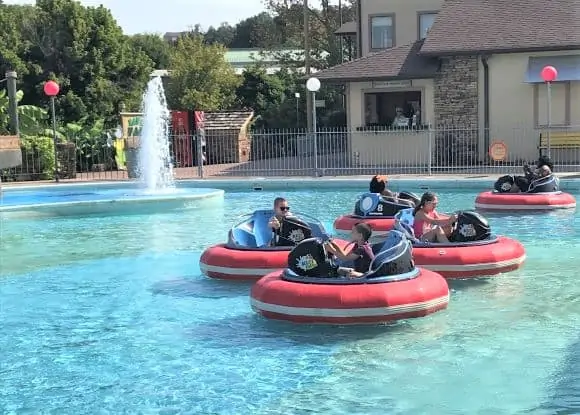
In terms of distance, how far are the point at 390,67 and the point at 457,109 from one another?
2.61 meters

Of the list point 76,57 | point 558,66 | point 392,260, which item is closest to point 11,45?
point 76,57

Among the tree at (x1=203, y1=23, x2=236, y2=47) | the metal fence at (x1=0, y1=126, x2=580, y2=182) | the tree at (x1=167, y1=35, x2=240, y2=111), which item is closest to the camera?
the metal fence at (x1=0, y1=126, x2=580, y2=182)

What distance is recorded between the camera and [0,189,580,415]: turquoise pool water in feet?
22.4

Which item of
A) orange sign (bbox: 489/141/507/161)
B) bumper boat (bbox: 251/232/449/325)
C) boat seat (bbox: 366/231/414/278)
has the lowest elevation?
bumper boat (bbox: 251/232/449/325)

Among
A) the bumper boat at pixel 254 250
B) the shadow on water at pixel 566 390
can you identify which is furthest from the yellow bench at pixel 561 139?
the shadow on water at pixel 566 390

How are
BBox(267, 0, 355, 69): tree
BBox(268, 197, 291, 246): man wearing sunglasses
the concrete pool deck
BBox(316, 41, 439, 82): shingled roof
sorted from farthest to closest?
BBox(267, 0, 355, 69): tree
BBox(316, 41, 439, 82): shingled roof
the concrete pool deck
BBox(268, 197, 291, 246): man wearing sunglasses

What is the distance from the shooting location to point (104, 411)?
22.0 ft

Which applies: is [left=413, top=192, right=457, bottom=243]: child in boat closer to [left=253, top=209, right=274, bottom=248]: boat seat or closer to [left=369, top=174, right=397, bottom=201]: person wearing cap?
[left=253, top=209, right=274, bottom=248]: boat seat

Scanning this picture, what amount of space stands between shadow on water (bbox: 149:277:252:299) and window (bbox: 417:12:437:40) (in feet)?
72.9

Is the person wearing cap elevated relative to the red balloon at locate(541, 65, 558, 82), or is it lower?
lower

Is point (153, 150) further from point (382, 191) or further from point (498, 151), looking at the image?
point (382, 191)

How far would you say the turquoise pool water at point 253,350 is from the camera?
22.4 ft

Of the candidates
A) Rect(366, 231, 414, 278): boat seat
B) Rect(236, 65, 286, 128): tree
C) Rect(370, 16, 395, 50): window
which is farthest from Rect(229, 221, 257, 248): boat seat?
Rect(236, 65, 286, 128): tree

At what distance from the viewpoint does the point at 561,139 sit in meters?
25.8
